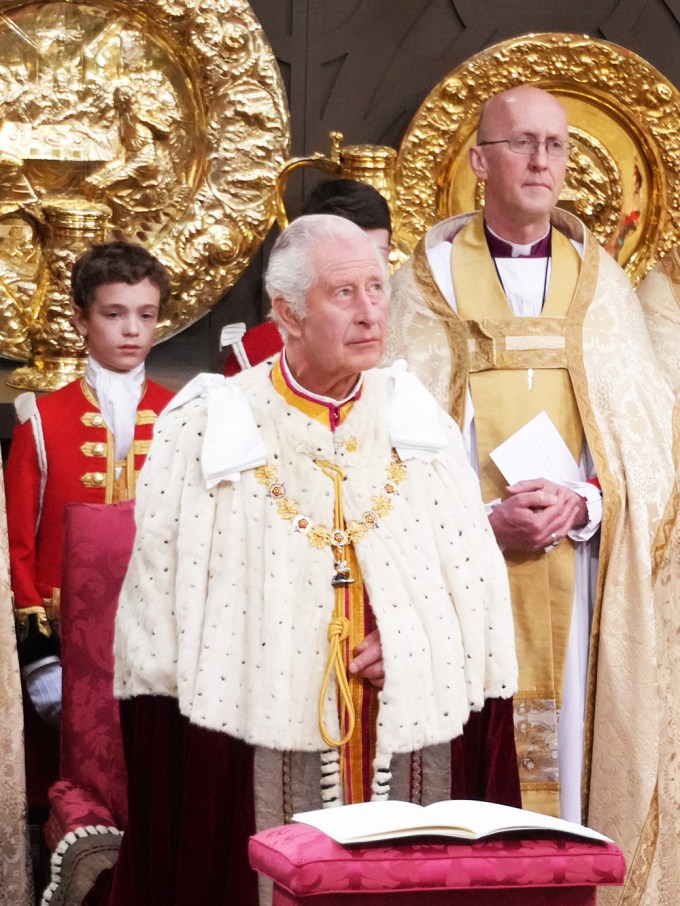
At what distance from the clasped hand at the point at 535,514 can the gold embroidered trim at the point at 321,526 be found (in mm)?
889

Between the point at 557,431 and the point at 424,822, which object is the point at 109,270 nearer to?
the point at 557,431

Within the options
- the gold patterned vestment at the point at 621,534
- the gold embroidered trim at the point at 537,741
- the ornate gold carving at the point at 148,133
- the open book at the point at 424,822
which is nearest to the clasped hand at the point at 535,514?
the gold patterned vestment at the point at 621,534

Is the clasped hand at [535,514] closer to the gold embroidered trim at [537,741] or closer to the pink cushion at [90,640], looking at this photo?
the gold embroidered trim at [537,741]

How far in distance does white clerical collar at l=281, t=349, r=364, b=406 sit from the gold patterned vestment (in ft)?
3.50

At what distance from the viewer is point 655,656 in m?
4.32

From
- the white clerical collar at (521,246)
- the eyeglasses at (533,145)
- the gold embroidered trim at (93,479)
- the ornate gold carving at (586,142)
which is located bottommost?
the gold embroidered trim at (93,479)

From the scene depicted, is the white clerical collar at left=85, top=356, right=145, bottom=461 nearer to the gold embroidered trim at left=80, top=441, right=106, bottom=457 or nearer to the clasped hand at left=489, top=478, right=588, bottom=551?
the gold embroidered trim at left=80, top=441, right=106, bottom=457

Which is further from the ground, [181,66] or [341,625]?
[181,66]

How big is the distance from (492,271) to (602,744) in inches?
48.7

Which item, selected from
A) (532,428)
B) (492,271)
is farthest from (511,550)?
(492,271)

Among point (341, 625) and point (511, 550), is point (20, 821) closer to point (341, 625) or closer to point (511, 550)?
point (341, 625)

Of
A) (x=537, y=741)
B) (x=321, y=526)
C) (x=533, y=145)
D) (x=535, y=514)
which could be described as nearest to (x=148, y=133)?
(x=533, y=145)

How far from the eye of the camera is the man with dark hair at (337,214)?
4559mm

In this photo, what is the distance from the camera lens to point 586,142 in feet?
19.1
